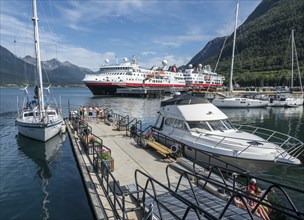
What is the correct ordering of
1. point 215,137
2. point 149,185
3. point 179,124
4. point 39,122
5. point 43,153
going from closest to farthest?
point 149,185 → point 215,137 → point 179,124 → point 43,153 → point 39,122

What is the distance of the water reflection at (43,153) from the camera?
512 inches

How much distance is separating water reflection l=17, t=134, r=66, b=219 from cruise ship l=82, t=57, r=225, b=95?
66.3 meters

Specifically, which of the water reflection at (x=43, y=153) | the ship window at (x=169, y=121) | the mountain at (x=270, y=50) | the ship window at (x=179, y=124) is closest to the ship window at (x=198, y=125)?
the ship window at (x=179, y=124)

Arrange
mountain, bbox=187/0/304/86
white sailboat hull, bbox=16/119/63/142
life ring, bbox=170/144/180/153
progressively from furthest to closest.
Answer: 1. mountain, bbox=187/0/304/86
2. white sailboat hull, bbox=16/119/63/142
3. life ring, bbox=170/144/180/153

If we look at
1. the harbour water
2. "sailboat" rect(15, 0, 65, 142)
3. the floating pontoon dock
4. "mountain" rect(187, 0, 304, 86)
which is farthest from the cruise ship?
the floating pontoon dock

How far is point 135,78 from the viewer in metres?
105

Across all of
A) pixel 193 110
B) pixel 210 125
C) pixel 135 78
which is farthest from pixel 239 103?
pixel 135 78

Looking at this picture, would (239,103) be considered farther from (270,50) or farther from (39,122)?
(270,50)

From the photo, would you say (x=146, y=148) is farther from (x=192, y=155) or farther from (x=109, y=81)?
(x=109, y=81)

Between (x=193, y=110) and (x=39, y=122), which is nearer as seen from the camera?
(x=193, y=110)

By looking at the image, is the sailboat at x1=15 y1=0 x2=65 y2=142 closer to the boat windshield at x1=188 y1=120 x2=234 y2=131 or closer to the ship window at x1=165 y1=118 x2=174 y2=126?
the ship window at x1=165 y1=118 x2=174 y2=126

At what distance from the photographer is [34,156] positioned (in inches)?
749

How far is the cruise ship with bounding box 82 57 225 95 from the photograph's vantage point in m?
97.8

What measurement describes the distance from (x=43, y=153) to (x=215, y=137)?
45.0 ft
